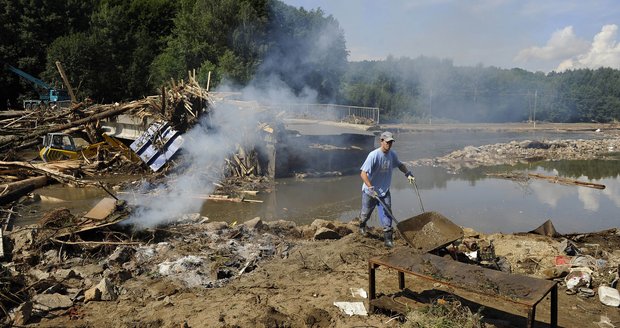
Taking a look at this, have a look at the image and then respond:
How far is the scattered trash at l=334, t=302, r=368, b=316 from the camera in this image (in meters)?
4.86

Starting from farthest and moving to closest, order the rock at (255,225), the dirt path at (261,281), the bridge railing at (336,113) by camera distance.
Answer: the bridge railing at (336,113) < the rock at (255,225) < the dirt path at (261,281)

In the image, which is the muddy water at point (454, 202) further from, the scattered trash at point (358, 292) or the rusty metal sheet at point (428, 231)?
the scattered trash at point (358, 292)

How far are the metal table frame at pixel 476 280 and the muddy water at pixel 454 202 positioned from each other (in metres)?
5.67

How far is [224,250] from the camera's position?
22.9ft

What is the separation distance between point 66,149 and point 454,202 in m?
13.4

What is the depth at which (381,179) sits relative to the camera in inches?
272

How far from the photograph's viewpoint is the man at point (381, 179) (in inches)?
265

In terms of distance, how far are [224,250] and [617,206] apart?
11179 mm

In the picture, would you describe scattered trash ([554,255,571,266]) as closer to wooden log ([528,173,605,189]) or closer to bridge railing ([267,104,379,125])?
wooden log ([528,173,605,189])

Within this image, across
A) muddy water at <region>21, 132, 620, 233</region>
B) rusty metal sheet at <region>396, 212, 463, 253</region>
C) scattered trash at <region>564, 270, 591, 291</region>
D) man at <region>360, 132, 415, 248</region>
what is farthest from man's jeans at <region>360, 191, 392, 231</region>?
muddy water at <region>21, 132, 620, 233</region>

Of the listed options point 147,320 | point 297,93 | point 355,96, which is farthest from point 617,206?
point 355,96

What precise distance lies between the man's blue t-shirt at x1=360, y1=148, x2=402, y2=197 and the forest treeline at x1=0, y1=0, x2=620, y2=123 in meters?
13.1

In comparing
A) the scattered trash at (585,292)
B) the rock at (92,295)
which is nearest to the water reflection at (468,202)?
the scattered trash at (585,292)

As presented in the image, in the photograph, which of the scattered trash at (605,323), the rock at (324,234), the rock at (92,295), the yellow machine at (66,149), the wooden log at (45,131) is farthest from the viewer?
the wooden log at (45,131)
